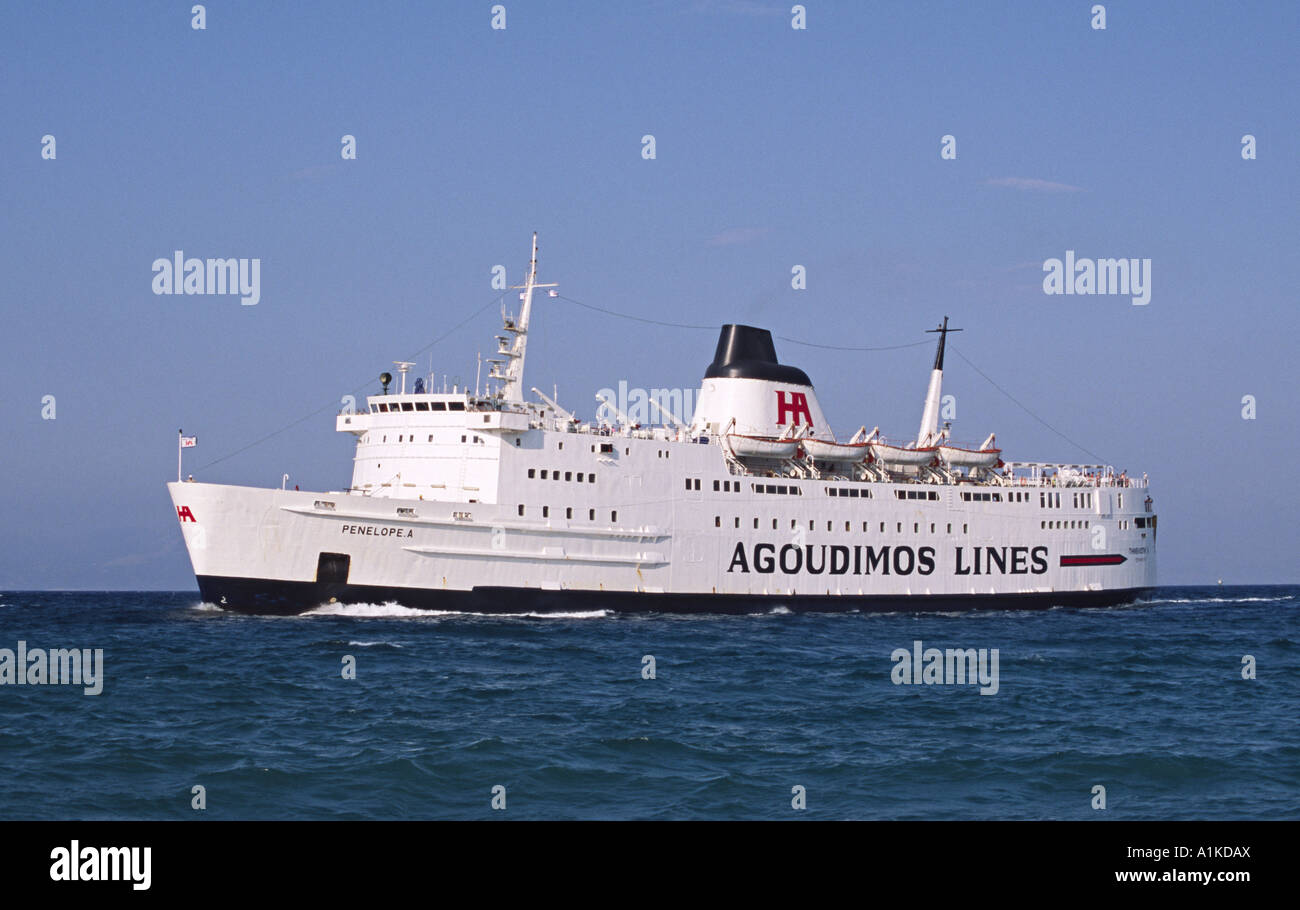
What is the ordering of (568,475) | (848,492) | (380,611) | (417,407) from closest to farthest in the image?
1. (380,611)
2. (568,475)
3. (417,407)
4. (848,492)

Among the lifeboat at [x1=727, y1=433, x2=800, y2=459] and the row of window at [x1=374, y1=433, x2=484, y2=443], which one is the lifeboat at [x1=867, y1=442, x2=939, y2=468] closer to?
the lifeboat at [x1=727, y1=433, x2=800, y2=459]

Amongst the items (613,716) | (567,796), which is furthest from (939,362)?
(567,796)

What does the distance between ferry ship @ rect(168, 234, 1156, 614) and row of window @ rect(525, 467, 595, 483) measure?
143mm

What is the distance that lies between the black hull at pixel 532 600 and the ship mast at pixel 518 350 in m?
6.29

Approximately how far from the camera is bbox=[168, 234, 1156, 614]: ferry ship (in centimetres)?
3278

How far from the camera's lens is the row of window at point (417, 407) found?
119 ft

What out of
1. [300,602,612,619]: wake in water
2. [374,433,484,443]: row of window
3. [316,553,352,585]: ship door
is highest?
[374,433,484,443]: row of window

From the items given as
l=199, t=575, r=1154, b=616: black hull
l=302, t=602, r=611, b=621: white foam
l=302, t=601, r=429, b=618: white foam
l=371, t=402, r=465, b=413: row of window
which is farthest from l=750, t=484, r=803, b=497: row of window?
l=302, t=601, r=429, b=618: white foam

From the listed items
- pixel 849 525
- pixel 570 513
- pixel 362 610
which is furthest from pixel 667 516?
pixel 362 610

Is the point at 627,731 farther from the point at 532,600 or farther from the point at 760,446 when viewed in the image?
the point at 760,446

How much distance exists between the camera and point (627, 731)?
53.5 feet

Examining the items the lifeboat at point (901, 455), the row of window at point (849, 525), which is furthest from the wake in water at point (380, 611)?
the lifeboat at point (901, 455)

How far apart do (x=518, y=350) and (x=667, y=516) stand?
23.6ft

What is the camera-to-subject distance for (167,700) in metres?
18.8
